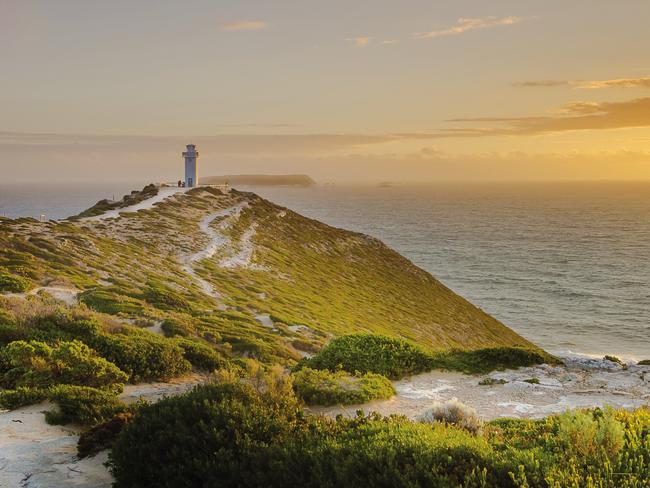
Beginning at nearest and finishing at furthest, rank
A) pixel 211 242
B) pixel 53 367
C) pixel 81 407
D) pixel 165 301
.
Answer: pixel 81 407 < pixel 53 367 < pixel 165 301 < pixel 211 242

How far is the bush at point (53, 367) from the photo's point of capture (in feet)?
41.8

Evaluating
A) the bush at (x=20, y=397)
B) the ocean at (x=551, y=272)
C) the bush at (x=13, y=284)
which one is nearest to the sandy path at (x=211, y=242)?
the bush at (x=13, y=284)

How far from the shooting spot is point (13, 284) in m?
22.9

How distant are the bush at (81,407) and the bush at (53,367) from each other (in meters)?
1.32

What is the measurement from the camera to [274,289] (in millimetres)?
41875

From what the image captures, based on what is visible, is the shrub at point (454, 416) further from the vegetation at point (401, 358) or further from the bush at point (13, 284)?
the bush at point (13, 284)

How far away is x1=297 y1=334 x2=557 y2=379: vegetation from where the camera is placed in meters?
16.8

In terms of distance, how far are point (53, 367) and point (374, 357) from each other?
897cm

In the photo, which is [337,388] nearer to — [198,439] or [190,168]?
[198,439]

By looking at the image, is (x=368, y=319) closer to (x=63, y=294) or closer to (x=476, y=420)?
(x=63, y=294)

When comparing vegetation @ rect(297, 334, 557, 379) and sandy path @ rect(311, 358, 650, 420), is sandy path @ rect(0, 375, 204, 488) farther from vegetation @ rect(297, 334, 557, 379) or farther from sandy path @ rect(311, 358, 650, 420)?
vegetation @ rect(297, 334, 557, 379)

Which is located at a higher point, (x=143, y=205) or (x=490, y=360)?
(x=143, y=205)

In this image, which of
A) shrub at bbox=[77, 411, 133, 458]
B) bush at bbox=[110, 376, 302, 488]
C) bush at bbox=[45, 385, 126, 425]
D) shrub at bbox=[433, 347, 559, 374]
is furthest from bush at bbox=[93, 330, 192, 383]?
shrub at bbox=[433, 347, 559, 374]

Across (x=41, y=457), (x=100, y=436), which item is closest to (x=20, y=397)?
(x=41, y=457)
